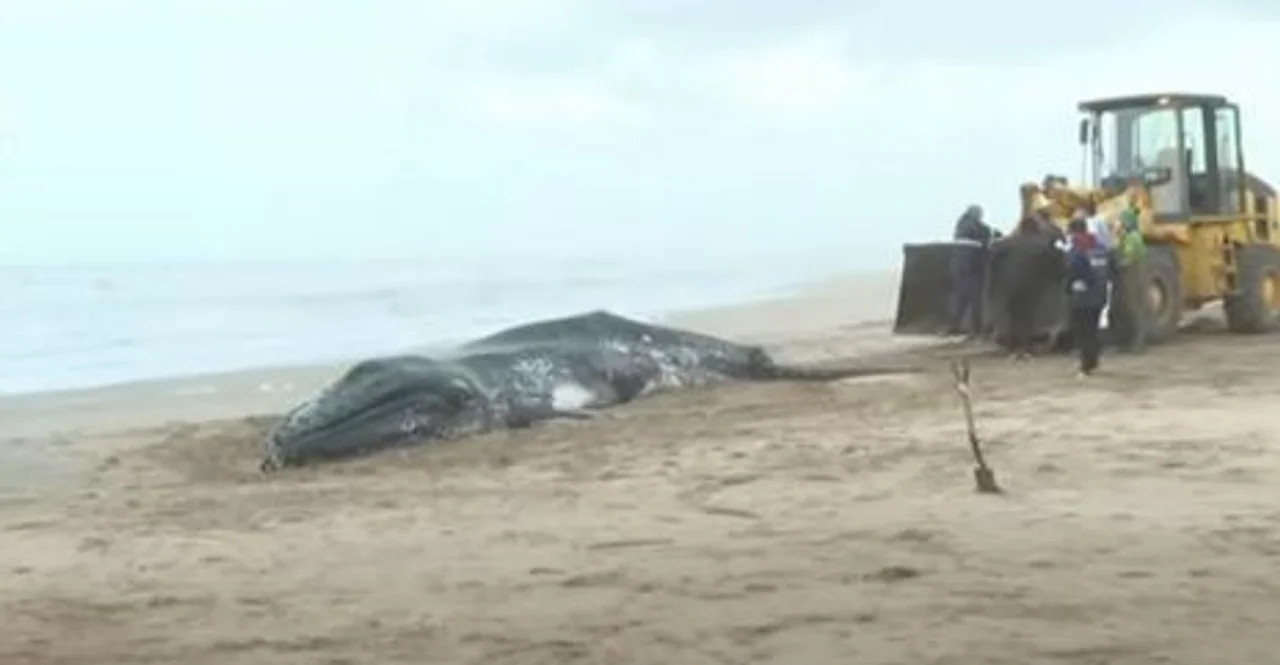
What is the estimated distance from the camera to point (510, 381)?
1577 cm

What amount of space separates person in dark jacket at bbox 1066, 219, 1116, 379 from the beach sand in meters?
0.85

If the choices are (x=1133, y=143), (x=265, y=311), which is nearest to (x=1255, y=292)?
(x=1133, y=143)

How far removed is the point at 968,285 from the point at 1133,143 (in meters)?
2.74

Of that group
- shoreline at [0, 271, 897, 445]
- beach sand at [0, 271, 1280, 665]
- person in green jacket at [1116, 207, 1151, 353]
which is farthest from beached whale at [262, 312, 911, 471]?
shoreline at [0, 271, 897, 445]

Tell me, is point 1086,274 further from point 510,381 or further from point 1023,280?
point 510,381

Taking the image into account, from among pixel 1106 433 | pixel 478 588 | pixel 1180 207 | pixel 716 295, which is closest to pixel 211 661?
pixel 478 588

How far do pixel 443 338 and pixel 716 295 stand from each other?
654 inches

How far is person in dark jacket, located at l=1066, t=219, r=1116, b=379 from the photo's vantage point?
17.0m

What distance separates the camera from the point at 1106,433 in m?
12.4

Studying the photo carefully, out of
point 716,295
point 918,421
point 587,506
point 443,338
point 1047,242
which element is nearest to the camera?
point 587,506

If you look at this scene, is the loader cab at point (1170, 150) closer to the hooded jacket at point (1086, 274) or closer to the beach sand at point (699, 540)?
the hooded jacket at point (1086, 274)

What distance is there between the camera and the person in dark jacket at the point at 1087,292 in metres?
17.0

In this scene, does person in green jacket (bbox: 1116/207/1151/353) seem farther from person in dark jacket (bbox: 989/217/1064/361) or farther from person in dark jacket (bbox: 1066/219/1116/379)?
person in dark jacket (bbox: 1066/219/1116/379)

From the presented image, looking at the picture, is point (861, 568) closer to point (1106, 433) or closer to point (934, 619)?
point (934, 619)
